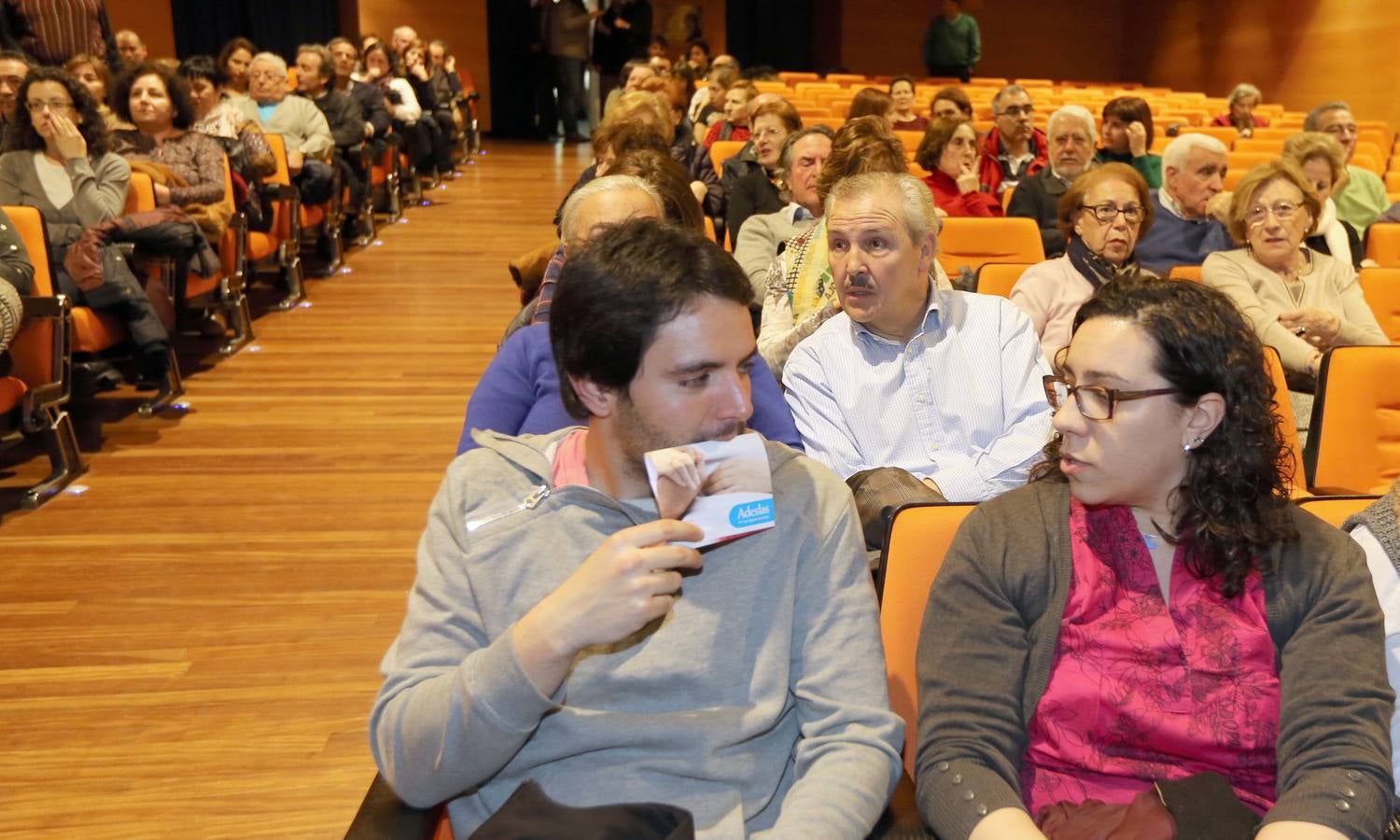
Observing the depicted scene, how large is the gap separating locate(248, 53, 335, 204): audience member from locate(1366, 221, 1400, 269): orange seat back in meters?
5.13

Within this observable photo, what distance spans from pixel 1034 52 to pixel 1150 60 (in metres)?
1.51

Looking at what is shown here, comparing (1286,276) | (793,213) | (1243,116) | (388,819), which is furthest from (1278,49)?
(388,819)

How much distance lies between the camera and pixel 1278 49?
13.0 m

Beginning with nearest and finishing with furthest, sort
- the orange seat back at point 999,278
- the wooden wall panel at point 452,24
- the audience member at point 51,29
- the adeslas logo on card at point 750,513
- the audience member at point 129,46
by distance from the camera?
the adeslas logo on card at point 750,513
the orange seat back at point 999,278
the audience member at point 51,29
the audience member at point 129,46
the wooden wall panel at point 452,24

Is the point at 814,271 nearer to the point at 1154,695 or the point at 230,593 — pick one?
the point at 230,593

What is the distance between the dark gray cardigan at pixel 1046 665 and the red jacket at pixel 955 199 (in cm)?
376

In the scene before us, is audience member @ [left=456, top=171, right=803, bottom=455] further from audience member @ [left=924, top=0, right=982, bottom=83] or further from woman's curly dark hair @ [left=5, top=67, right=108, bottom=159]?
audience member @ [left=924, top=0, right=982, bottom=83]

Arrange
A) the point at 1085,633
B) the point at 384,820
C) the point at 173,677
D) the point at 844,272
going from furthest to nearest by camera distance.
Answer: the point at 173,677 → the point at 844,272 → the point at 1085,633 → the point at 384,820

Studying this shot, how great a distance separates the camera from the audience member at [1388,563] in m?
1.38

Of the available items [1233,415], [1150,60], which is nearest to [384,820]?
[1233,415]

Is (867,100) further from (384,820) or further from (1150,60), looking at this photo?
(1150,60)

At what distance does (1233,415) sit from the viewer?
141 cm

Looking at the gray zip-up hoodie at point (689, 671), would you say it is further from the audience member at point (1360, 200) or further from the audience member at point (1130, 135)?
the audience member at point (1360, 200)

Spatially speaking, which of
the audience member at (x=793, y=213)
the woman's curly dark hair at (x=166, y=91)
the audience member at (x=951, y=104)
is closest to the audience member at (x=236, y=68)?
the woman's curly dark hair at (x=166, y=91)
